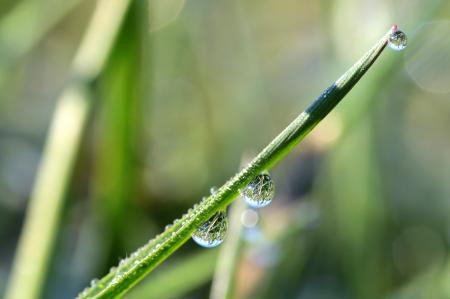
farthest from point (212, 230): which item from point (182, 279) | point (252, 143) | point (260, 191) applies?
point (252, 143)

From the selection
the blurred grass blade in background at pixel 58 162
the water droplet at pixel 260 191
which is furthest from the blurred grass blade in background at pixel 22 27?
the water droplet at pixel 260 191

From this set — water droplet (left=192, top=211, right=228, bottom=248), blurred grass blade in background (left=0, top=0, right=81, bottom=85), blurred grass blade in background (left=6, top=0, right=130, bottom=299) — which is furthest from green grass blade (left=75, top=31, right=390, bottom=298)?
blurred grass blade in background (left=0, top=0, right=81, bottom=85)

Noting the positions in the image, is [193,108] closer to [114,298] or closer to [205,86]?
[205,86]

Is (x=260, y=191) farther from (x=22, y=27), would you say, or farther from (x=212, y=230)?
(x=22, y=27)

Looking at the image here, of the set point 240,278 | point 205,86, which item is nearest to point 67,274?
point 240,278

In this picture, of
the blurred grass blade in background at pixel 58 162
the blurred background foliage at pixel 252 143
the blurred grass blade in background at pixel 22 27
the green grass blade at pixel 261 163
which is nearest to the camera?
the green grass blade at pixel 261 163

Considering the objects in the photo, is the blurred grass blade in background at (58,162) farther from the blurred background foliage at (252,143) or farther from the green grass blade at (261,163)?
the green grass blade at (261,163)

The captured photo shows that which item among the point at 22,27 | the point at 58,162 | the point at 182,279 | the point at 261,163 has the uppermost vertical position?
the point at 22,27
